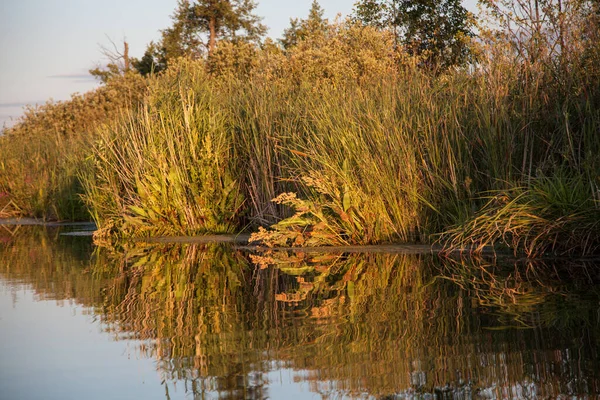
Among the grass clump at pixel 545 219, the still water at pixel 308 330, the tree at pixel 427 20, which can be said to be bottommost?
the still water at pixel 308 330

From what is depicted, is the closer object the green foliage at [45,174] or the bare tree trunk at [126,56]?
the green foliage at [45,174]

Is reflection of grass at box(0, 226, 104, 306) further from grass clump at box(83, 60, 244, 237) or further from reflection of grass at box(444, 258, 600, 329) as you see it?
reflection of grass at box(444, 258, 600, 329)

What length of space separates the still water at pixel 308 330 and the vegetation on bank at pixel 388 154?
32.7 inches

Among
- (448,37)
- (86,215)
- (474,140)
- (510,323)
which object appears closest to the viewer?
(510,323)

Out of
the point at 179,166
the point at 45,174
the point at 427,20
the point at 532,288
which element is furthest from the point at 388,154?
the point at 427,20

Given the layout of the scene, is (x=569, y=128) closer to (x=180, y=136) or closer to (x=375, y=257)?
(x=375, y=257)

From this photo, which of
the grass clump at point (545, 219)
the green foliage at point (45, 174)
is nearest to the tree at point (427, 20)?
the green foliage at point (45, 174)

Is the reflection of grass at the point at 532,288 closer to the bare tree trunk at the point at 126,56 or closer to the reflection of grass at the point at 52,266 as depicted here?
the reflection of grass at the point at 52,266

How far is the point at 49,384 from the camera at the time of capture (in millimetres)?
4043

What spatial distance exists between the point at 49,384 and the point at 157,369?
1.78 ft

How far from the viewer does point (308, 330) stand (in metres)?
4.98

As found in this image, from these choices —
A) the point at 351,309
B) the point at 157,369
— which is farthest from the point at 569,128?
the point at 157,369

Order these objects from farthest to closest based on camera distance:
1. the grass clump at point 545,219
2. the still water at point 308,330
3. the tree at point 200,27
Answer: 1. the tree at point 200,27
2. the grass clump at point 545,219
3. the still water at point 308,330

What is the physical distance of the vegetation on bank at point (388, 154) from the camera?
820cm
